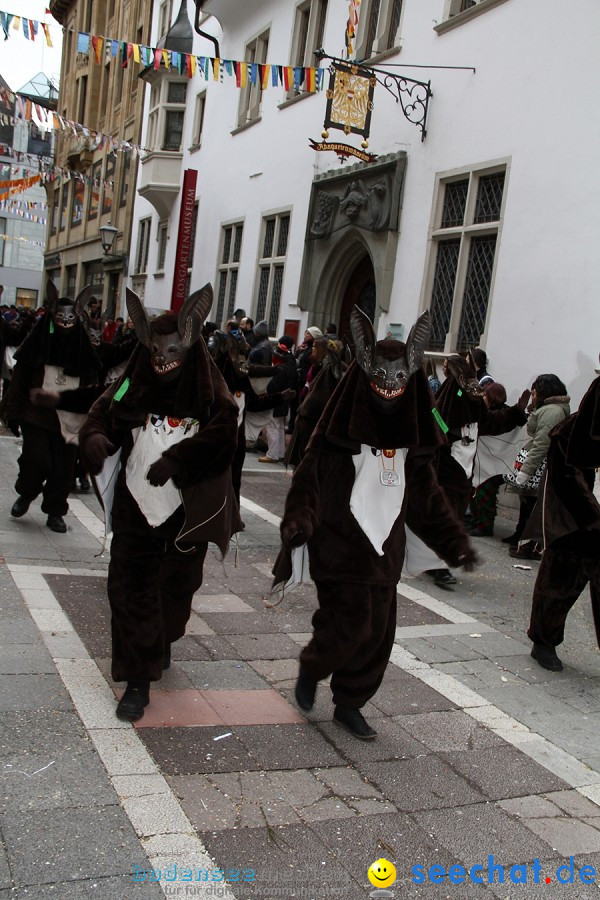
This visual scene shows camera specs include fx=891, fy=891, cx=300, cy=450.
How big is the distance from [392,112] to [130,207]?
17.0 metres

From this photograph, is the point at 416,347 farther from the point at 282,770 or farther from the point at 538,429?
the point at 538,429

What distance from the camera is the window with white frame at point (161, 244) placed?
83.6ft

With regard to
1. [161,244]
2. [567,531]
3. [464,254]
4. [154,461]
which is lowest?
[567,531]

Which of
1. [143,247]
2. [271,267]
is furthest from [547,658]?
[143,247]

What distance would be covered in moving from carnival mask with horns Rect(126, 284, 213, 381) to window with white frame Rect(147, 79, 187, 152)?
22315 millimetres

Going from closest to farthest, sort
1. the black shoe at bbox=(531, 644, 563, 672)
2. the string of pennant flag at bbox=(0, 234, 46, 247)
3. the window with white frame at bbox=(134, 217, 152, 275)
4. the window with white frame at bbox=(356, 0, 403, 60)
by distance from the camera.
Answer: the black shoe at bbox=(531, 644, 563, 672)
the window with white frame at bbox=(356, 0, 403, 60)
the window with white frame at bbox=(134, 217, 152, 275)
the string of pennant flag at bbox=(0, 234, 46, 247)

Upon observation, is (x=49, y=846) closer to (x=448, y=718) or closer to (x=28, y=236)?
(x=448, y=718)

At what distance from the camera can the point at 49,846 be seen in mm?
2934

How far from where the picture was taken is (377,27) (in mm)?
14656

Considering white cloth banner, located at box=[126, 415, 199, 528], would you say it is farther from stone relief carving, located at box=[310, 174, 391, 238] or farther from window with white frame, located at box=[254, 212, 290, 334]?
window with white frame, located at box=[254, 212, 290, 334]

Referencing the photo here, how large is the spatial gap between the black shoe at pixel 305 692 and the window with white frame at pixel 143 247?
24037 mm

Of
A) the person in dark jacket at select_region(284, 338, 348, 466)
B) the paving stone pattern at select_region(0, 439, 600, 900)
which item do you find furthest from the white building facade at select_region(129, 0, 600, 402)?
the paving stone pattern at select_region(0, 439, 600, 900)

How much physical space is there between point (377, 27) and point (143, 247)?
568 inches

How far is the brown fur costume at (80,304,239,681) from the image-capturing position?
405 cm
